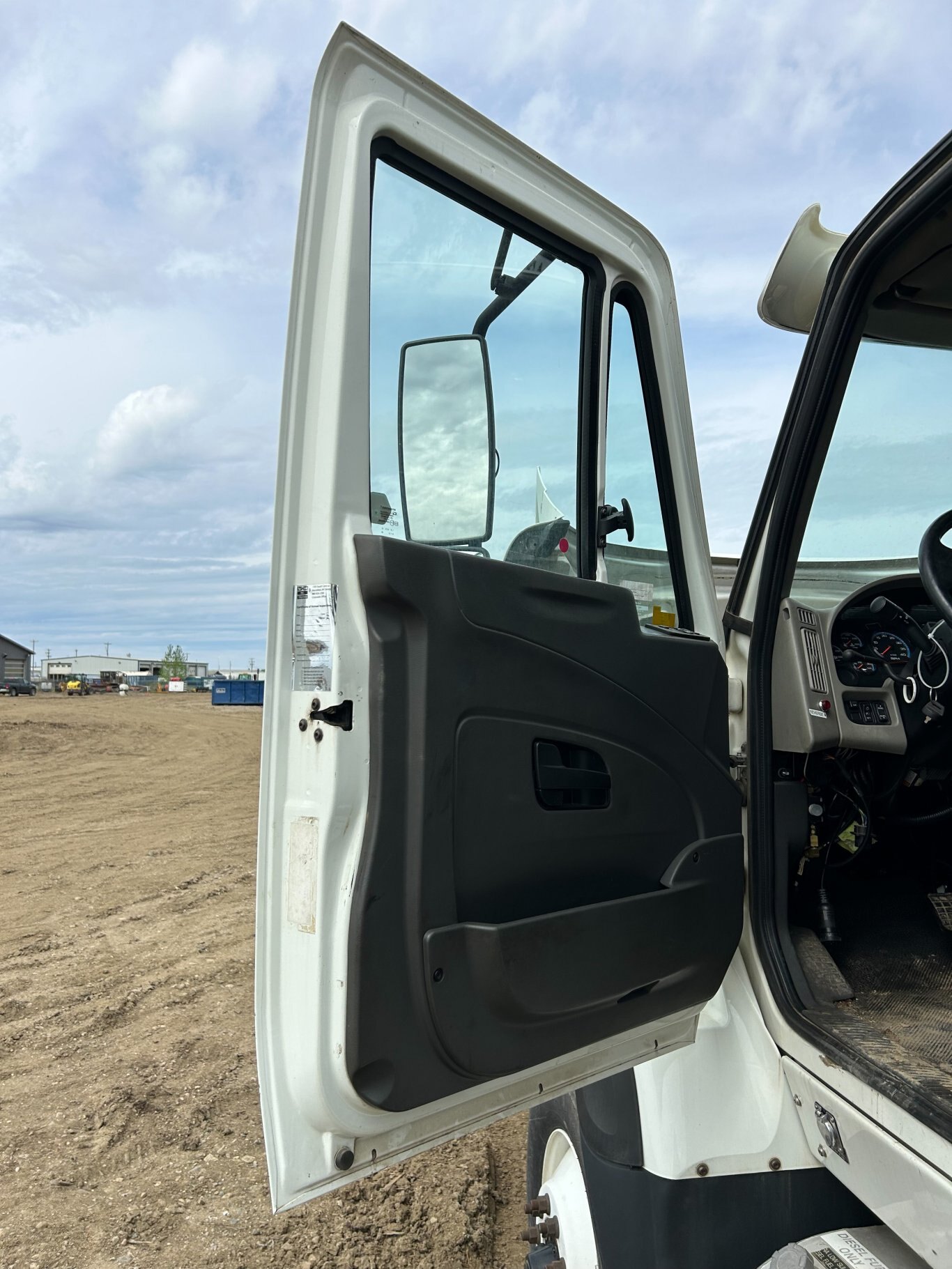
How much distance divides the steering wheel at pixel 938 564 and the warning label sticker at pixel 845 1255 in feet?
3.93

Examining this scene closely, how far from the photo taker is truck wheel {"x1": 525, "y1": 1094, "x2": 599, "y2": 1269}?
1.88 metres

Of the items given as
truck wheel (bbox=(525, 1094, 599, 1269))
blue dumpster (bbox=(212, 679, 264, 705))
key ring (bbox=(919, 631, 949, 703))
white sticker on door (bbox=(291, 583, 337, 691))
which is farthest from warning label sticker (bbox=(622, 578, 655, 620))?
blue dumpster (bbox=(212, 679, 264, 705))

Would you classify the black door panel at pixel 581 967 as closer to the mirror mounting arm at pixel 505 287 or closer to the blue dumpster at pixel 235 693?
the mirror mounting arm at pixel 505 287

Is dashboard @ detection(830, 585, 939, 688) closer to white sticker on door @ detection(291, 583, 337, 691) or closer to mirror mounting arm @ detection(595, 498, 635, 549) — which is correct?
mirror mounting arm @ detection(595, 498, 635, 549)

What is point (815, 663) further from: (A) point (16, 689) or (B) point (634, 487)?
(A) point (16, 689)

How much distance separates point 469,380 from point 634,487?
50cm

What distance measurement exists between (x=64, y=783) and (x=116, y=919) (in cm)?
730

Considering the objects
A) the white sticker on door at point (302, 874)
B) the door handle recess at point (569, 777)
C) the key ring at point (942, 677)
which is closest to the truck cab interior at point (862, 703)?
the key ring at point (942, 677)

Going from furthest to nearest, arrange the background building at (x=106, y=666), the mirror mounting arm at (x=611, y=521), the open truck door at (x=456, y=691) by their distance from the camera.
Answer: the background building at (x=106, y=666), the mirror mounting arm at (x=611, y=521), the open truck door at (x=456, y=691)

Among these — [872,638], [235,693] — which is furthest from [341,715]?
[235,693]

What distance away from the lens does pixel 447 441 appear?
162cm

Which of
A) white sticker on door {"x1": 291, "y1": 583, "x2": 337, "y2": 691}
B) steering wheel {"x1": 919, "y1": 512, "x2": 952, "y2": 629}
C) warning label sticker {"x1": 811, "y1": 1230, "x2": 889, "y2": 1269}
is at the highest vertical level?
steering wheel {"x1": 919, "y1": 512, "x2": 952, "y2": 629}

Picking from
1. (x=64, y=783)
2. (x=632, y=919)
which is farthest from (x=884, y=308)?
(x=64, y=783)

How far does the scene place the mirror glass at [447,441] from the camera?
1.56 metres
